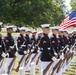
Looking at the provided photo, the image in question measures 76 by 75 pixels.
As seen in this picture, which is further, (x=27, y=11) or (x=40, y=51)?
(x=27, y=11)

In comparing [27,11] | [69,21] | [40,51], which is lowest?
[40,51]

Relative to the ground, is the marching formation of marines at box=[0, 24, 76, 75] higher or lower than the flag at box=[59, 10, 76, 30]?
lower

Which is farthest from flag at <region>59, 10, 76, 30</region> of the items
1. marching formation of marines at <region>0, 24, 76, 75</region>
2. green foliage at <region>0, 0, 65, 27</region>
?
green foliage at <region>0, 0, 65, 27</region>

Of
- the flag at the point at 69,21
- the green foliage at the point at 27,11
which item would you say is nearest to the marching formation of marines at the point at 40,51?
the flag at the point at 69,21

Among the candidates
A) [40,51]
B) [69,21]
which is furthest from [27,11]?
[40,51]

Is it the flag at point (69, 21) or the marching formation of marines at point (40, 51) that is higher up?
the flag at point (69, 21)

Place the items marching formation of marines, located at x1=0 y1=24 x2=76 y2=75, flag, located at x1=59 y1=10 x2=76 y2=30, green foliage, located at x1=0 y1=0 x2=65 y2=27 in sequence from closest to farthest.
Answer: marching formation of marines, located at x1=0 y1=24 x2=76 y2=75 < flag, located at x1=59 y1=10 x2=76 y2=30 < green foliage, located at x1=0 y1=0 x2=65 y2=27

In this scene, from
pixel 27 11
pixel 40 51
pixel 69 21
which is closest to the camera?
pixel 40 51

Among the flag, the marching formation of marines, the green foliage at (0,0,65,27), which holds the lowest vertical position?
the marching formation of marines

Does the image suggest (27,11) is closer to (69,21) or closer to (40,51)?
(69,21)

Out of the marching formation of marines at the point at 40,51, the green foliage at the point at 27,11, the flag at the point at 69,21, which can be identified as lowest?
the marching formation of marines at the point at 40,51

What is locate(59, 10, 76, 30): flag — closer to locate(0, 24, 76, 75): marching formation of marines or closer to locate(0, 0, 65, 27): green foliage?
locate(0, 24, 76, 75): marching formation of marines

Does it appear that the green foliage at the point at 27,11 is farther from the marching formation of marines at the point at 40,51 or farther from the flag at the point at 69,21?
the marching formation of marines at the point at 40,51

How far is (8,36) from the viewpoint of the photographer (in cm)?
1110
